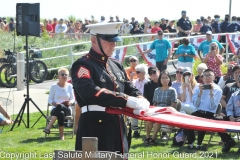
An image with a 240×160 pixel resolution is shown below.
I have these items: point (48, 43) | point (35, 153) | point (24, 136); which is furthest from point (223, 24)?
point (35, 153)

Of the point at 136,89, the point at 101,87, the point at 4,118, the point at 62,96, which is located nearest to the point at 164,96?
the point at 62,96

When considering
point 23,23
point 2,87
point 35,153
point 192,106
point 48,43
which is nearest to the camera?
point 35,153

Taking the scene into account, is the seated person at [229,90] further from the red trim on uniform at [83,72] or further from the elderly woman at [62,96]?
the red trim on uniform at [83,72]

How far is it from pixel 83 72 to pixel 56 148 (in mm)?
5148

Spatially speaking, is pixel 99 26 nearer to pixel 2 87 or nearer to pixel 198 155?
pixel 198 155

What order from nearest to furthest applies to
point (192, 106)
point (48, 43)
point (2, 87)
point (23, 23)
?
point (192, 106) < point (23, 23) < point (2, 87) < point (48, 43)

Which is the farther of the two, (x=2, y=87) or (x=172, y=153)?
(x=2, y=87)

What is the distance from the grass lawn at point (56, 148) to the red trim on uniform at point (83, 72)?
3804 millimetres

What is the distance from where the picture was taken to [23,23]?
1375 cm

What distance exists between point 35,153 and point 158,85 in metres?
3.21

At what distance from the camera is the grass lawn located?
10.0m

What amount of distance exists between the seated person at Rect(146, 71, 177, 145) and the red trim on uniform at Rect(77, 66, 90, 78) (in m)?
5.60

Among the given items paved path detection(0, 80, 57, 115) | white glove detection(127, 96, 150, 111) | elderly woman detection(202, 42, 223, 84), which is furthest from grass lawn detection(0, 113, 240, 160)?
white glove detection(127, 96, 150, 111)

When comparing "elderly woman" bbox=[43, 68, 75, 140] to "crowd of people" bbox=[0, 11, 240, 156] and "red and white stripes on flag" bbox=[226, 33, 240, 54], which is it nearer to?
"crowd of people" bbox=[0, 11, 240, 156]
